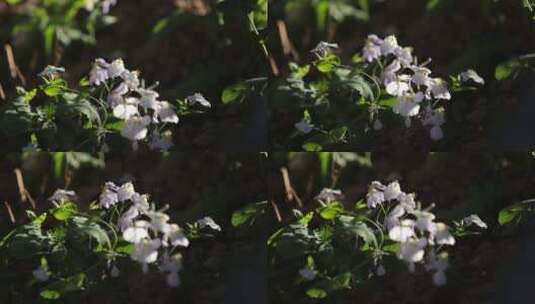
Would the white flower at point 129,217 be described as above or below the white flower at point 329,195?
below

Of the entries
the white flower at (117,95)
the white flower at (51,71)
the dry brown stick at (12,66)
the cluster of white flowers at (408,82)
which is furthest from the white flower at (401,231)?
the dry brown stick at (12,66)

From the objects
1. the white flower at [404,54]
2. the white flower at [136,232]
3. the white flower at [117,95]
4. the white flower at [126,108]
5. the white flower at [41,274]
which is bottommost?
the white flower at [41,274]

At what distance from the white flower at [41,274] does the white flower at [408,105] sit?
1.26m

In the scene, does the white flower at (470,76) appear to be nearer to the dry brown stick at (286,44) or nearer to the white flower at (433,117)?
the white flower at (433,117)

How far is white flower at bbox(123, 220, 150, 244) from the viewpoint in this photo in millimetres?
3258

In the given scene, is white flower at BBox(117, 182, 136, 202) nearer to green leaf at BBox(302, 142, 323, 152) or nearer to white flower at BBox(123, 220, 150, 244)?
white flower at BBox(123, 220, 150, 244)

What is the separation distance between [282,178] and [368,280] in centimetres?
44

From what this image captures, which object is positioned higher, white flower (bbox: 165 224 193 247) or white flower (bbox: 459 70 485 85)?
white flower (bbox: 459 70 485 85)

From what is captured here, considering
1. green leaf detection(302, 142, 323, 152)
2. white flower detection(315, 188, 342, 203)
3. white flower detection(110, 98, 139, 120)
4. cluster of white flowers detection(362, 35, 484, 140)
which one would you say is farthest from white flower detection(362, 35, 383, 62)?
white flower detection(110, 98, 139, 120)

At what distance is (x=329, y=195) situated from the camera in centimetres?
330

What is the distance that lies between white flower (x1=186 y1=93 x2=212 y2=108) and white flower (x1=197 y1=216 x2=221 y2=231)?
0.37 m

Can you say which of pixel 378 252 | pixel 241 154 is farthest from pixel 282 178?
pixel 378 252

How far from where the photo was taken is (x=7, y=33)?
3.28 metres

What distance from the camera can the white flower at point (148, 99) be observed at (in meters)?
3.26
